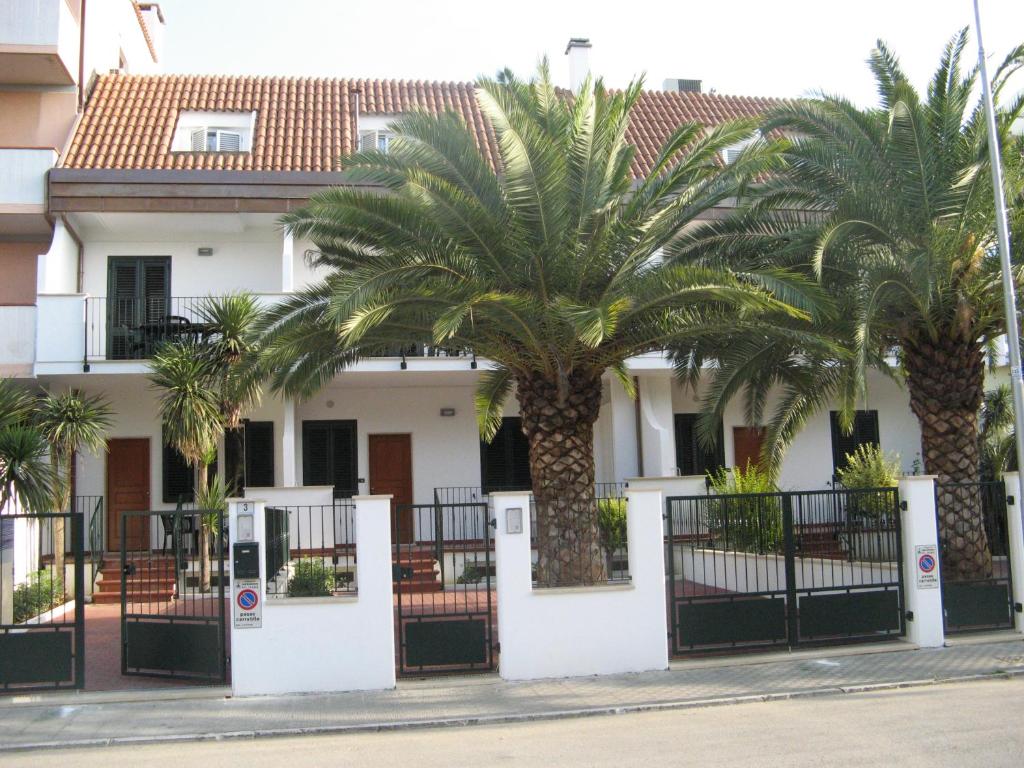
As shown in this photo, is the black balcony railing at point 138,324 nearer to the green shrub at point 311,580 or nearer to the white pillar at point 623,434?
the green shrub at point 311,580

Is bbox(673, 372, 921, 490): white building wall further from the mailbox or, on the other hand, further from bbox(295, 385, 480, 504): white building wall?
the mailbox

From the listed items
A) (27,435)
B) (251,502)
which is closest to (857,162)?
(251,502)

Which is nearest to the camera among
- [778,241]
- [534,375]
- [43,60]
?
[534,375]

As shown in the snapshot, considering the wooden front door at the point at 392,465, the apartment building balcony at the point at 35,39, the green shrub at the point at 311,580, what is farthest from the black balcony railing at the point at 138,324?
the green shrub at the point at 311,580

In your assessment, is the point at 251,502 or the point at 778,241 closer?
the point at 251,502

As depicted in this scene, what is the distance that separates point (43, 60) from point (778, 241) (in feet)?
48.3

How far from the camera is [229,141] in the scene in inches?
849

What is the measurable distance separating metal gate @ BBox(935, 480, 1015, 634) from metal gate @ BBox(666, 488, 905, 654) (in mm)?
845

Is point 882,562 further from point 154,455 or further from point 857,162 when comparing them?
point 154,455

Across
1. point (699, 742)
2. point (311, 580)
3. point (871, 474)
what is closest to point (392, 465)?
point (311, 580)

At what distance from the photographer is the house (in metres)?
18.5

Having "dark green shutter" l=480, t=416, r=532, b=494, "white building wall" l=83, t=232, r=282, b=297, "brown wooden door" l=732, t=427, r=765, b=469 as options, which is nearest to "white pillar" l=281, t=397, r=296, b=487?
"white building wall" l=83, t=232, r=282, b=297

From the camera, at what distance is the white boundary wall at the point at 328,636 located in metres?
10.6

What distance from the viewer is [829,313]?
10969mm
